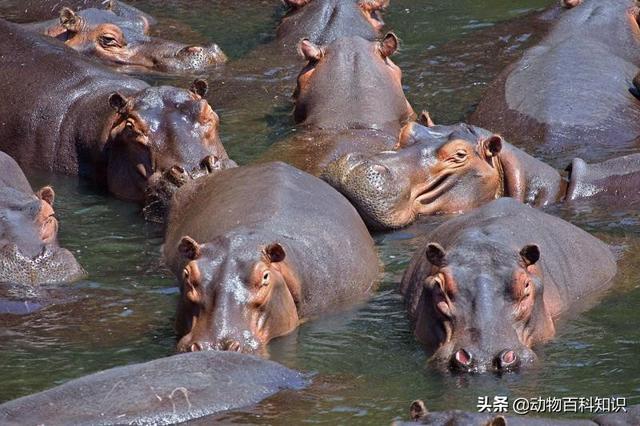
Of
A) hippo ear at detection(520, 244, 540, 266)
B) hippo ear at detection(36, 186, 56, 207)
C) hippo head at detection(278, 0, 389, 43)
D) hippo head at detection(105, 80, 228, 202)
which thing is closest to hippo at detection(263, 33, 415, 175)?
hippo head at detection(105, 80, 228, 202)

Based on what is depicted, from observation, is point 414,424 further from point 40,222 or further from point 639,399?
point 40,222

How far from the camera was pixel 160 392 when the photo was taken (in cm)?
679

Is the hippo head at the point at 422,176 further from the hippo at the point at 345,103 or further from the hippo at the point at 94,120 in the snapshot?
the hippo at the point at 94,120

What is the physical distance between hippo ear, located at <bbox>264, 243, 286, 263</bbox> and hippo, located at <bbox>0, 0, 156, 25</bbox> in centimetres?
758

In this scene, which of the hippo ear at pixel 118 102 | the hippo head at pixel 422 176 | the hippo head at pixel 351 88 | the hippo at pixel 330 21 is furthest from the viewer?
the hippo at pixel 330 21

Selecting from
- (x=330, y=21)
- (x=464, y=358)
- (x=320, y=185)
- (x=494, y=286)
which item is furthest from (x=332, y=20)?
(x=464, y=358)

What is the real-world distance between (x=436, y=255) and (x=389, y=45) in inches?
206

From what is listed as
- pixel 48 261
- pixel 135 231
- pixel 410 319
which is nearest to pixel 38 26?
pixel 135 231

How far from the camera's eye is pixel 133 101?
11.1 m

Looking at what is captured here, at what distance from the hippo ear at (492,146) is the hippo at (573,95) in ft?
3.58

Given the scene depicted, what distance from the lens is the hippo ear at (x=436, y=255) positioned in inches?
323

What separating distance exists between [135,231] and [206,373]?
3769mm

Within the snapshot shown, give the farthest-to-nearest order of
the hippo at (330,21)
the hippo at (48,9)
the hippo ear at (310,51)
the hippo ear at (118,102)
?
1. the hippo at (48,9)
2. the hippo at (330,21)
3. the hippo ear at (310,51)
4. the hippo ear at (118,102)

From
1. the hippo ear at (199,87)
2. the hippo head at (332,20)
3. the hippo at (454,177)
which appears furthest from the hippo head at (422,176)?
the hippo head at (332,20)
